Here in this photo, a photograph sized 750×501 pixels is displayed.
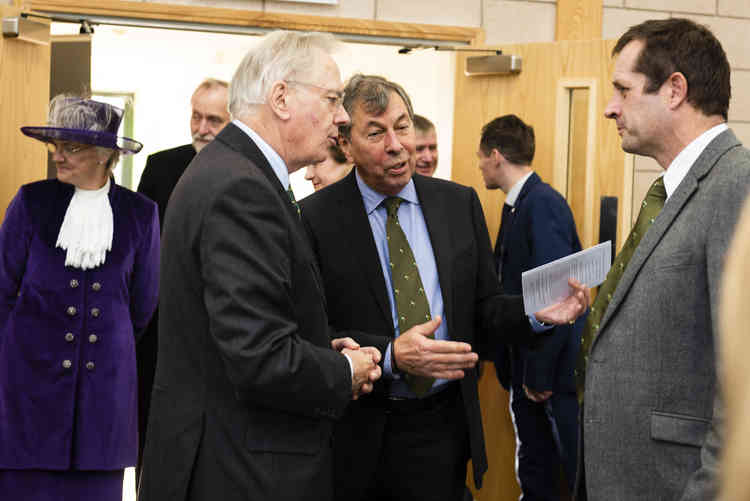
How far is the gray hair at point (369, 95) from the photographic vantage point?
2652 mm

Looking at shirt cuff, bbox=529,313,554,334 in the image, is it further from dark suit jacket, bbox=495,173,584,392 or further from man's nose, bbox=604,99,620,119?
dark suit jacket, bbox=495,173,584,392

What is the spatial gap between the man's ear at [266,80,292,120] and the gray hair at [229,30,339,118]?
0.01 meters

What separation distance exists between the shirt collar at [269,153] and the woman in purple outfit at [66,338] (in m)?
1.33

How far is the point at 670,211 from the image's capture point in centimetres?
185

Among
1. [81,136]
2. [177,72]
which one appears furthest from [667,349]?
[177,72]

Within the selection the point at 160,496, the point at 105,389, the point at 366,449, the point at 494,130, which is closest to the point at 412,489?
the point at 366,449

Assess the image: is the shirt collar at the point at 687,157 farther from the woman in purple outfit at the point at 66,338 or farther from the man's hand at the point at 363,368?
the woman in purple outfit at the point at 66,338

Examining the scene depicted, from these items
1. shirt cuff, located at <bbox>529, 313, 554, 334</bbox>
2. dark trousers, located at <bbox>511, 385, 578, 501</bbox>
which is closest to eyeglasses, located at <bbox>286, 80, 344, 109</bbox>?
shirt cuff, located at <bbox>529, 313, 554, 334</bbox>

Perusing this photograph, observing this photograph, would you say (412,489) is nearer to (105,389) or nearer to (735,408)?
(105,389)

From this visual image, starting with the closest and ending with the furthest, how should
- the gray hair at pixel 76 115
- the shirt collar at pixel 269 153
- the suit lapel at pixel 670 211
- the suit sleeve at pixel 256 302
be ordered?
the suit sleeve at pixel 256 302
the suit lapel at pixel 670 211
the shirt collar at pixel 269 153
the gray hair at pixel 76 115

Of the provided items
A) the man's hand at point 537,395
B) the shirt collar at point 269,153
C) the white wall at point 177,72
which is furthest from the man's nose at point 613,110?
the white wall at point 177,72

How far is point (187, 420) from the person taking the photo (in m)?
1.81

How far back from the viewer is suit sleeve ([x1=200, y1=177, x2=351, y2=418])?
5.57 feet

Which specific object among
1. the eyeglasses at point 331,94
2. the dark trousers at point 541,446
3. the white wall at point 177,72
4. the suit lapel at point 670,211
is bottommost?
the dark trousers at point 541,446
